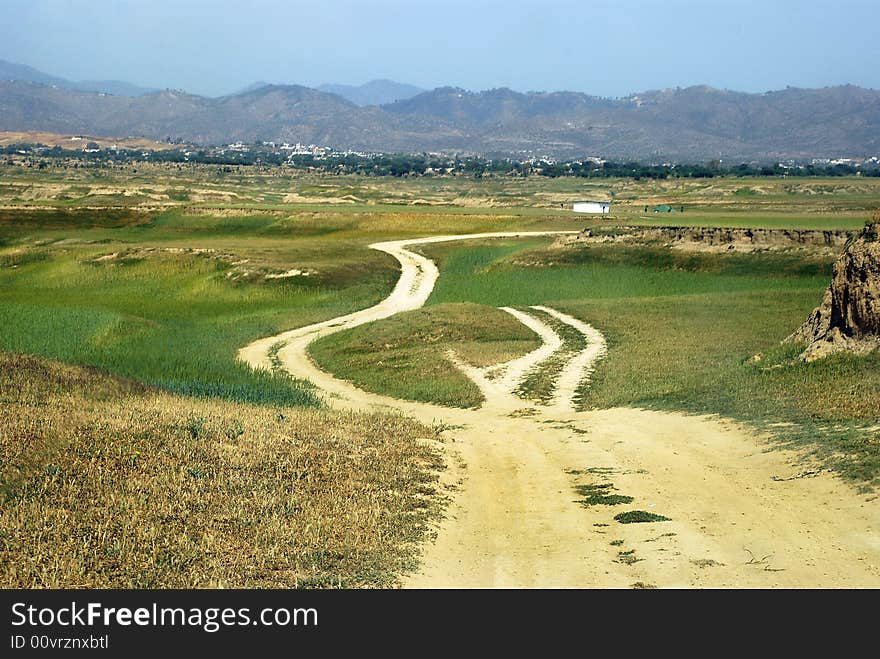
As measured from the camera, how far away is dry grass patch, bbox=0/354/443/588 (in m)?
11.2

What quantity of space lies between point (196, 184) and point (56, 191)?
30.6 m

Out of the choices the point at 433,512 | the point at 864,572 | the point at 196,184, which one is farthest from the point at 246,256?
the point at 196,184

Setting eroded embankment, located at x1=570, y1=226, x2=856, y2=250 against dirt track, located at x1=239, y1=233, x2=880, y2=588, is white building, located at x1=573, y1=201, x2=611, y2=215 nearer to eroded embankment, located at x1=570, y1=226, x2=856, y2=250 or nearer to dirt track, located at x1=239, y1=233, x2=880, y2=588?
eroded embankment, located at x1=570, y1=226, x2=856, y2=250

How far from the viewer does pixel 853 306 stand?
24391 millimetres

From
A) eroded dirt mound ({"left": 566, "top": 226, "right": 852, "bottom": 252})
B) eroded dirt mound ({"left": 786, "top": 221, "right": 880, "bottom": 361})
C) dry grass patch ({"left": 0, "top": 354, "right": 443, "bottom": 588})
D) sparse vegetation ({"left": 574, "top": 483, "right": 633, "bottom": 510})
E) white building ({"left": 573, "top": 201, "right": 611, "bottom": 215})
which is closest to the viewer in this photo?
dry grass patch ({"left": 0, "top": 354, "right": 443, "bottom": 588})

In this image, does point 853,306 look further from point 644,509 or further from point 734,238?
point 734,238

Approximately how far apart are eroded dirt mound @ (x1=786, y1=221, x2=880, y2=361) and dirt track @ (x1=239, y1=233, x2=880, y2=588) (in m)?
5.42

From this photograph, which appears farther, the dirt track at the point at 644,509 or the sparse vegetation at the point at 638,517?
the sparse vegetation at the point at 638,517

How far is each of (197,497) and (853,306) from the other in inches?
702

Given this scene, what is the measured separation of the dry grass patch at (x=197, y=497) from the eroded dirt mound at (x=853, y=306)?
37.6ft

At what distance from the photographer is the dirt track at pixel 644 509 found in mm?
11672

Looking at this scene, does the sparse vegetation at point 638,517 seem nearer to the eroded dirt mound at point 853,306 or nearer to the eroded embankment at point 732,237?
the eroded dirt mound at point 853,306

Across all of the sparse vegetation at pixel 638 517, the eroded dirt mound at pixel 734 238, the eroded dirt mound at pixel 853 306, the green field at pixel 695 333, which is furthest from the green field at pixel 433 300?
the sparse vegetation at pixel 638 517

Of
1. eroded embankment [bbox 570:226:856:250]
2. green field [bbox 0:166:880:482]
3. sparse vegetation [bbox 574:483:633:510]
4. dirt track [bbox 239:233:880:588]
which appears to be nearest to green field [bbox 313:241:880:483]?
green field [bbox 0:166:880:482]
